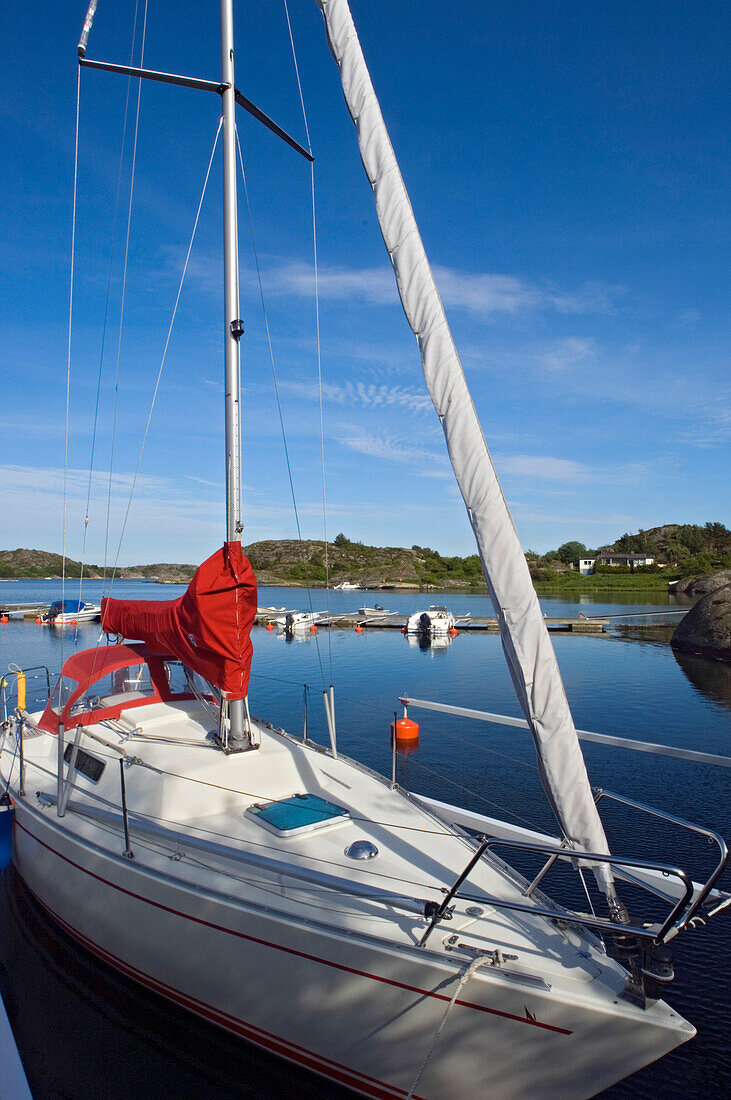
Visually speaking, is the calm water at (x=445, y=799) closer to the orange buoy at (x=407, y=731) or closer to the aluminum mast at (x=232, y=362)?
the orange buoy at (x=407, y=731)

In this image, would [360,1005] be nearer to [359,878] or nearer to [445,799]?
[359,878]

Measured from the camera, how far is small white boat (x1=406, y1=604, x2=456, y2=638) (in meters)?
37.7

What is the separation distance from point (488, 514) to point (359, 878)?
2831mm

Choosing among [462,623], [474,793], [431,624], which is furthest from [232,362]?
[462,623]

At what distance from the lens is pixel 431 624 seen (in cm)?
3778

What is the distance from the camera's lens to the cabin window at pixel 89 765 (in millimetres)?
6578

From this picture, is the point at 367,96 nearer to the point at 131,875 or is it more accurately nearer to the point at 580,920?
the point at 580,920

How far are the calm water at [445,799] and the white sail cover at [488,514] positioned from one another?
2773mm

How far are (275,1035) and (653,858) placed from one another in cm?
576

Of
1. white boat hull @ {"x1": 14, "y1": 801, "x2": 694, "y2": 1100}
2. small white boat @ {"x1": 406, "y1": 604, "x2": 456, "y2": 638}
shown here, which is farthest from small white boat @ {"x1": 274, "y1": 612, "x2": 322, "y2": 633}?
white boat hull @ {"x1": 14, "y1": 801, "x2": 694, "y2": 1100}

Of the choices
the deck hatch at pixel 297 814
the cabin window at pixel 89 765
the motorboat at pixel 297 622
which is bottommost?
the motorboat at pixel 297 622

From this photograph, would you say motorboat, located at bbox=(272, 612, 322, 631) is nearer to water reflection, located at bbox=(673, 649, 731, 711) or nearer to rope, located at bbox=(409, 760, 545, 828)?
water reflection, located at bbox=(673, 649, 731, 711)

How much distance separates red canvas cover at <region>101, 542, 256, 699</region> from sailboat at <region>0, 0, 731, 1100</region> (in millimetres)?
22

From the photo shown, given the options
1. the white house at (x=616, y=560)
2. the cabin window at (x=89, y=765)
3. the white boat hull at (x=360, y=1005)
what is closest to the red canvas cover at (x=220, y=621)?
the cabin window at (x=89, y=765)
